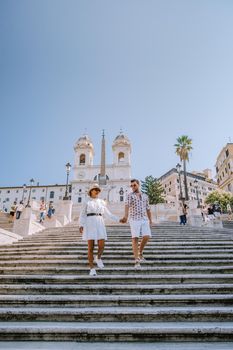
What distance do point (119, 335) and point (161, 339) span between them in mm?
521

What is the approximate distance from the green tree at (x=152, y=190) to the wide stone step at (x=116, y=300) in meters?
54.3

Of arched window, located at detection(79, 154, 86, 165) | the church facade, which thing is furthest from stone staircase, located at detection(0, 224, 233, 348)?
arched window, located at detection(79, 154, 86, 165)

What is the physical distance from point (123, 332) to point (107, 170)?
6215 cm

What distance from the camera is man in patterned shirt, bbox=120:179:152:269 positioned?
5.45 meters

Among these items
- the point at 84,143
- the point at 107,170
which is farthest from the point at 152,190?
the point at 84,143

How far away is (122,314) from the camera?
3.58 metres

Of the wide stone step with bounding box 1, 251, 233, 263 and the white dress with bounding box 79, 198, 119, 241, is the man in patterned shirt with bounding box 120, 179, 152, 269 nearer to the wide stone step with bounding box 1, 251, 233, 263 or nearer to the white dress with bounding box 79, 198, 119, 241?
the white dress with bounding box 79, 198, 119, 241

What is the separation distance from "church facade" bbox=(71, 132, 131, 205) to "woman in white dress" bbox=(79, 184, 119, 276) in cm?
5401

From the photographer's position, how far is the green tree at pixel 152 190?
193ft

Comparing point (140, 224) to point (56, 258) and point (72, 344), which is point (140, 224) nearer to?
point (56, 258)

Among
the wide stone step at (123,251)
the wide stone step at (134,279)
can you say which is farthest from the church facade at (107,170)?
the wide stone step at (134,279)

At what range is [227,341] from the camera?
3.03 m

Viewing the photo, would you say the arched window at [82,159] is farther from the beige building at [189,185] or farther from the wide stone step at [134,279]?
the wide stone step at [134,279]

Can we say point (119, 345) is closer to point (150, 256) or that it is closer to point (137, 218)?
point (137, 218)
